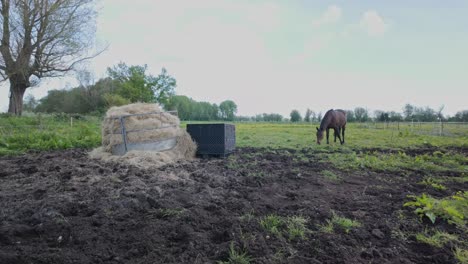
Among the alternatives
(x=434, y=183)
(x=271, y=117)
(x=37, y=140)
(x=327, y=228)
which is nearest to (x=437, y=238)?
(x=327, y=228)

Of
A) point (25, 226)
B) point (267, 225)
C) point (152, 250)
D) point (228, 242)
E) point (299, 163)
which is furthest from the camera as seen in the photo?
point (299, 163)

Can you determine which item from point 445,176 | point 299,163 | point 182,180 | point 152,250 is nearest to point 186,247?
point 152,250

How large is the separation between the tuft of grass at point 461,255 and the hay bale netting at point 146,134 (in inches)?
230

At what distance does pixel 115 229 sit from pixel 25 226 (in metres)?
0.89

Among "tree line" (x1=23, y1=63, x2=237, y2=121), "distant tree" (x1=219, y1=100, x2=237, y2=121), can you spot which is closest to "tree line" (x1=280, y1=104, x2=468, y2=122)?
"distant tree" (x1=219, y1=100, x2=237, y2=121)

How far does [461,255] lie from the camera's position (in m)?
2.39

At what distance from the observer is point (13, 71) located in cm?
1628

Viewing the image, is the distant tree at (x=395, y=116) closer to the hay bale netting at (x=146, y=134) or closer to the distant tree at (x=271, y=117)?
the distant tree at (x=271, y=117)

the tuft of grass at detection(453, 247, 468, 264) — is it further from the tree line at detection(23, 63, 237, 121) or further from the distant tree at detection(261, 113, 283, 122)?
the distant tree at detection(261, 113, 283, 122)

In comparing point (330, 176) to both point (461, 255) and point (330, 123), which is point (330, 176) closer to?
point (461, 255)

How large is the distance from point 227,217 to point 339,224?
1.26 m

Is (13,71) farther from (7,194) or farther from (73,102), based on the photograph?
(73,102)

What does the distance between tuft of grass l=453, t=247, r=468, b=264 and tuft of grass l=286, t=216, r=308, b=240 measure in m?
1.29

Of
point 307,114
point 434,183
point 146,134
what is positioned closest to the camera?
point 434,183
